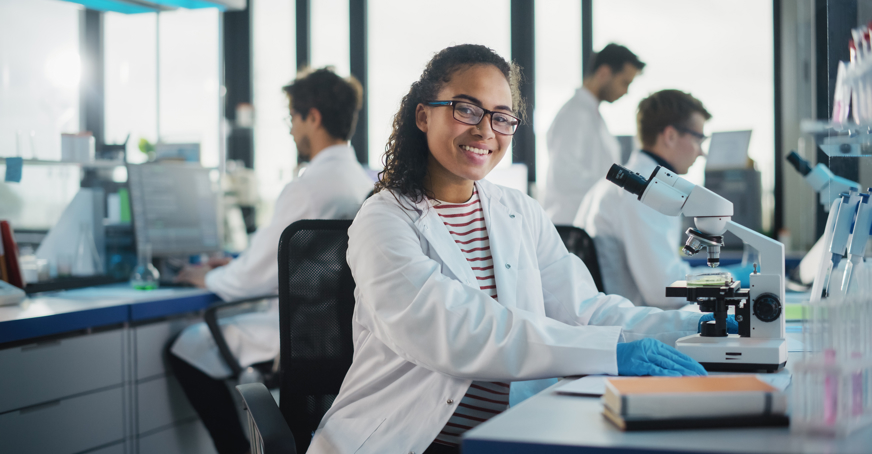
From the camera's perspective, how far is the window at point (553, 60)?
4.63 meters

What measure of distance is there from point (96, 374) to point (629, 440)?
1.91m

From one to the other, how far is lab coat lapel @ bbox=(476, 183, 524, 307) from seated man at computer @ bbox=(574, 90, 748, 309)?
2.55ft

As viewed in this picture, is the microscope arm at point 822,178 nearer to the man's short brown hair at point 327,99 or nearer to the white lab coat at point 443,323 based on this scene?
the white lab coat at point 443,323

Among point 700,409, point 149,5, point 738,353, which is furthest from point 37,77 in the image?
point 700,409

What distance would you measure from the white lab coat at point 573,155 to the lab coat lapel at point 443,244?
217 centimetres

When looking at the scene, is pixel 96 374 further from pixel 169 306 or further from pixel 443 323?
pixel 443 323

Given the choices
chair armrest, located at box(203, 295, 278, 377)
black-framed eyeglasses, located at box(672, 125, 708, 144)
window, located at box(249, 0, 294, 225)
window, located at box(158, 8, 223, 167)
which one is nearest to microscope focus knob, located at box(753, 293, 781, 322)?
black-framed eyeglasses, located at box(672, 125, 708, 144)

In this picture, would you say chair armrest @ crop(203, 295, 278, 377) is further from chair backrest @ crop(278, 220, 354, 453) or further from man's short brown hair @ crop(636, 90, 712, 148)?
man's short brown hair @ crop(636, 90, 712, 148)

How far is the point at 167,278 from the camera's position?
2.86 metres

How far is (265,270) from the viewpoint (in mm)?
2508

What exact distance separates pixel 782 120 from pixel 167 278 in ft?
11.2

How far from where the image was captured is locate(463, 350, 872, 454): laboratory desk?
0.77 meters

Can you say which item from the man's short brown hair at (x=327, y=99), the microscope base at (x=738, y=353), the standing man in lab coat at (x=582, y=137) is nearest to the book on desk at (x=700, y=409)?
the microscope base at (x=738, y=353)

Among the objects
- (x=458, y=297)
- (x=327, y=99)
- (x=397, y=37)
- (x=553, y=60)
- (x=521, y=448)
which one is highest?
(x=397, y=37)
